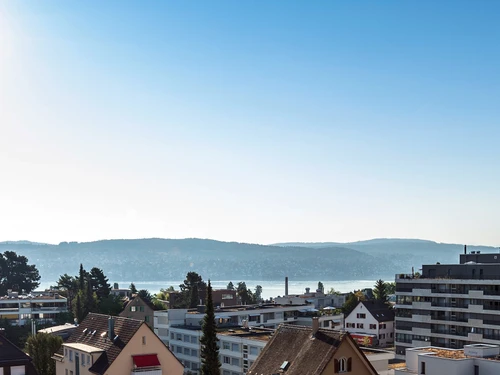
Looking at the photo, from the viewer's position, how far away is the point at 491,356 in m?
61.2

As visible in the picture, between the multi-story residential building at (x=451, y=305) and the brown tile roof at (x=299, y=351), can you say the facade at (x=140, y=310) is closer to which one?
the multi-story residential building at (x=451, y=305)

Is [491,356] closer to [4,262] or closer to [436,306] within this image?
[436,306]

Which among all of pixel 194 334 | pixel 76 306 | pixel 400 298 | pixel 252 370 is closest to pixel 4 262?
pixel 76 306

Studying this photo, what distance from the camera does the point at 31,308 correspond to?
155250mm

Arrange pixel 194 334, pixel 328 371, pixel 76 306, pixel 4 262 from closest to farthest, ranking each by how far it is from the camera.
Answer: pixel 328 371, pixel 194 334, pixel 76 306, pixel 4 262

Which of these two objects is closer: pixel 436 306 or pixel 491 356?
pixel 491 356

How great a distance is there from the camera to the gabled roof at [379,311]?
14312 centimetres

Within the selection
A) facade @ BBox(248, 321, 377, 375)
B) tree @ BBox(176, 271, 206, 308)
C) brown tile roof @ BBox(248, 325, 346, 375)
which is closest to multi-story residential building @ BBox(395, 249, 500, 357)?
facade @ BBox(248, 321, 377, 375)

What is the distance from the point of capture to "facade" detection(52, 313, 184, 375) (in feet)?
204

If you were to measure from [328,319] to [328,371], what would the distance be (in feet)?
233

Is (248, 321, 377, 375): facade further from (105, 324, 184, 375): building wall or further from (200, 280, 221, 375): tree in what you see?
(105, 324, 184, 375): building wall

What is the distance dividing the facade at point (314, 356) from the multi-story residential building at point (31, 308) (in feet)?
367

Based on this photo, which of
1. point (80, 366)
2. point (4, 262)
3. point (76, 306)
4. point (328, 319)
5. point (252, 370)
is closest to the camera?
point (252, 370)

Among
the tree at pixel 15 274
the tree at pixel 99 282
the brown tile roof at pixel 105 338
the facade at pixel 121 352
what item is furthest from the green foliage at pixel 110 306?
the facade at pixel 121 352
